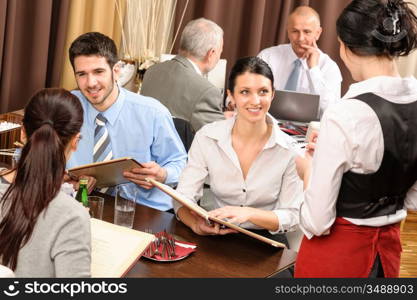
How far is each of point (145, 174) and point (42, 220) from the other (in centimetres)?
97

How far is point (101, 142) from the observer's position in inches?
99.2

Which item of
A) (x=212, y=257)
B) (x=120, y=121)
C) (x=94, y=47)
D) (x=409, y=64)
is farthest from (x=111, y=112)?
(x=409, y=64)

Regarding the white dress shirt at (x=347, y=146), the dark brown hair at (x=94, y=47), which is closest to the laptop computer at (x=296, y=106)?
the dark brown hair at (x=94, y=47)

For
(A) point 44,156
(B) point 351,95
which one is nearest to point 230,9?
(B) point 351,95

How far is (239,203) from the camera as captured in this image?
232cm

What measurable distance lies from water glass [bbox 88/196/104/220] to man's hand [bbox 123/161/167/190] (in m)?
0.30

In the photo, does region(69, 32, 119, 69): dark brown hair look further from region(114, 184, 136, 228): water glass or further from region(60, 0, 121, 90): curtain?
region(60, 0, 121, 90): curtain

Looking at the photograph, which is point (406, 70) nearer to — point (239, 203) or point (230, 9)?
point (230, 9)

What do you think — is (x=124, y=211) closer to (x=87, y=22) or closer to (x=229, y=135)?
(x=229, y=135)

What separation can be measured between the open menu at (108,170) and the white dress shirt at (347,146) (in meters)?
0.65

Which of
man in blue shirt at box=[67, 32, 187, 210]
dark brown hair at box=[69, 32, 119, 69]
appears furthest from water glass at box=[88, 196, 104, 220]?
dark brown hair at box=[69, 32, 119, 69]

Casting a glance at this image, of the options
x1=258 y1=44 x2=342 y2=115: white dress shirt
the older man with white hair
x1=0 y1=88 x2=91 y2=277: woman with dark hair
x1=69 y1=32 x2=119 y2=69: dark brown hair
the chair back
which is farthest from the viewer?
x1=258 y1=44 x2=342 y2=115: white dress shirt

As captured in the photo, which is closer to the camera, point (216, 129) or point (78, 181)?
point (78, 181)

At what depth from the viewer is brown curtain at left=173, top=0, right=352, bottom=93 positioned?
4.39 m
